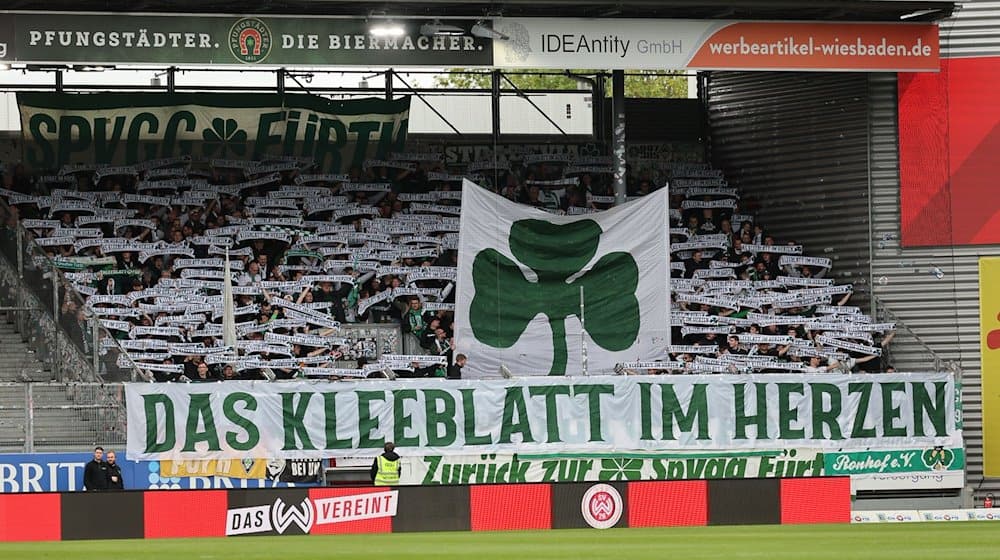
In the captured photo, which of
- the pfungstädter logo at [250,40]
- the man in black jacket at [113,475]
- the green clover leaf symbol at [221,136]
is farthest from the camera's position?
the green clover leaf symbol at [221,136]

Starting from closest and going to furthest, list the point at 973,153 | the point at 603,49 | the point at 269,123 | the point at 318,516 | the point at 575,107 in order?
the point at 318,516 < the point at 603,49 < the point at 973,153 < the point at 269,123 < the point at 575,107

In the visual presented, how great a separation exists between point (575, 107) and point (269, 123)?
7041 mm

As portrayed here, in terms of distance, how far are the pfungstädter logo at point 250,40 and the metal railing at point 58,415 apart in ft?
21.3

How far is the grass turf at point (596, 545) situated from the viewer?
18781mm

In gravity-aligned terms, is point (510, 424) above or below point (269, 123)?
below

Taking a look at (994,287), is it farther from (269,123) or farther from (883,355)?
(269,123)

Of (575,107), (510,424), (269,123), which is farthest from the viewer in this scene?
(575,107)

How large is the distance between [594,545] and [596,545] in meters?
0.03

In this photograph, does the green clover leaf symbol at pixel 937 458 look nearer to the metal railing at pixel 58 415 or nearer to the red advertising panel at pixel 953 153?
the red advertising panel at pixel 953 153

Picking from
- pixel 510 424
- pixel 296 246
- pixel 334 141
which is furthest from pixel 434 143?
pixel 510 424

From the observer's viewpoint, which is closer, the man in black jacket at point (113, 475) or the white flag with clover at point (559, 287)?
the man in black jacket at point (113, 475)

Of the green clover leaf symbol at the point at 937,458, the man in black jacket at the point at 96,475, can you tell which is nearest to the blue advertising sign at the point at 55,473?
the man in black jacket at the point at 96,475

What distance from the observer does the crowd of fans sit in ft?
98.6

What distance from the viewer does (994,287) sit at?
32906mm
